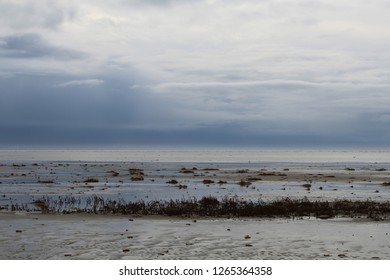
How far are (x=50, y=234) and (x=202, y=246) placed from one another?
6.64 m

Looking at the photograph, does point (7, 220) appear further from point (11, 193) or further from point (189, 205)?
point (11, 193)

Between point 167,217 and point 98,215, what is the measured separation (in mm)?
3777

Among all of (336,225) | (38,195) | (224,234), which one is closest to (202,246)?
(224,234)

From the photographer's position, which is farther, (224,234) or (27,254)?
(224,234)

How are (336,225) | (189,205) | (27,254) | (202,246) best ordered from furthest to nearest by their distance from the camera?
(189,205)
(336,225)
(202,246)
(27,254)

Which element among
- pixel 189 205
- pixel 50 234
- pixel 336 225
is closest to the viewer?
pixel 50 234

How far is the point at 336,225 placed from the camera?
936 inches

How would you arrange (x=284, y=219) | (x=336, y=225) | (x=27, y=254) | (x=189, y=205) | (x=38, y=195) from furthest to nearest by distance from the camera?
1. (x=38, y=195)
2. (x=189, y=205)
3. (x=284, y=219)
4. (x=336, y=225)
5. (x=27, y=254)

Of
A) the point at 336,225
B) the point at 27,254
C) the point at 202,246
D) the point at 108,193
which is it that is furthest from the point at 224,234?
the point at 108,193

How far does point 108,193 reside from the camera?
152 ft
